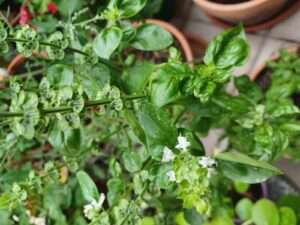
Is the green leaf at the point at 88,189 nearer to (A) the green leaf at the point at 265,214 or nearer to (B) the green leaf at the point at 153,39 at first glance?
(B) the green leaf at the point at 153,39

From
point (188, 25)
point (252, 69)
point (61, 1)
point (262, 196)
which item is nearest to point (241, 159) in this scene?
point (61, 1)

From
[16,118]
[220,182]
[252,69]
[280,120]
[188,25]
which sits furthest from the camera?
[188,25]

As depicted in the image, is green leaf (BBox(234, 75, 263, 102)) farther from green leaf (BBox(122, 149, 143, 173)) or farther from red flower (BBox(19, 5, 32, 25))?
red flower (BBox(19, 5, 32, 25))

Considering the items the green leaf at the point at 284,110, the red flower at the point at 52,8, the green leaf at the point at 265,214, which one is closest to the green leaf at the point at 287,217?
the green leaf at the point at 265,214

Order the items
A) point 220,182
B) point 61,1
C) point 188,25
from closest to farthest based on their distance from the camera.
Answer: point 61,1 < point 220,182 < point 188,25

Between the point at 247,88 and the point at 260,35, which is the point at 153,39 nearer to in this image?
the point at 247,88

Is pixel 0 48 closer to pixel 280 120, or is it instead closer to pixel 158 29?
pixel 158 29
